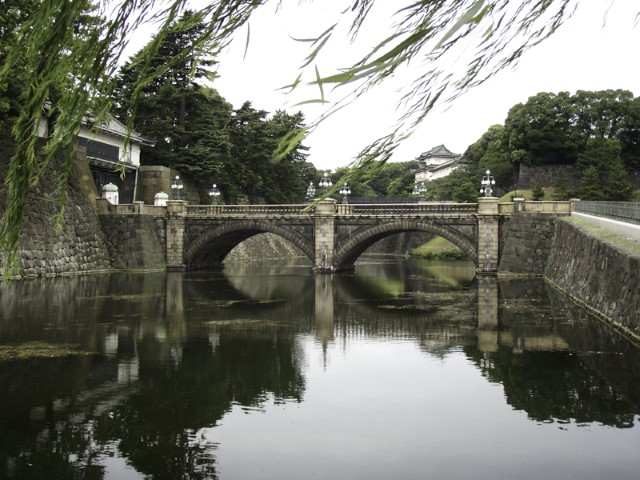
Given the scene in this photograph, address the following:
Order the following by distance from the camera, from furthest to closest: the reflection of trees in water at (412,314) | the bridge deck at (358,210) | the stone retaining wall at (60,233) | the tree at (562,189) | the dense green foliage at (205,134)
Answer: the tree at (562,189)
the dense green foliage at (205,134)
the bridge deck at (358,210)
the stone retaining wall at (60,233)
the reflection of trees in water at (412,314)

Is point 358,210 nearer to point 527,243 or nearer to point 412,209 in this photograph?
point 412,209

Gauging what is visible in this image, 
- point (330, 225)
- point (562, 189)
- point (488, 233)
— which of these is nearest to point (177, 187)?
point (330, 225)

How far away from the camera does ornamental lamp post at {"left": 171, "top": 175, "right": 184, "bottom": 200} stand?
50812mm

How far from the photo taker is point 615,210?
29281 mm

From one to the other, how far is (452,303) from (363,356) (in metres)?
12.1

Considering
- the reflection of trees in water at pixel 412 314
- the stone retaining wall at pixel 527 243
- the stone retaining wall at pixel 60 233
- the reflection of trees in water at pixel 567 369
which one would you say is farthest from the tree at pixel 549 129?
the reflection of trees in water at pixel 567 369

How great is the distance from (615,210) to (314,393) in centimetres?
1981

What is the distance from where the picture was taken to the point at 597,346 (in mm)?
18328

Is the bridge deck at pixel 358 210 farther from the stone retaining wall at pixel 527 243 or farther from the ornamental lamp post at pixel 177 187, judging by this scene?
the stone retaining wall at pixel 527 243

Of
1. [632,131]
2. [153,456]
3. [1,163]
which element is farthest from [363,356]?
[632,131]

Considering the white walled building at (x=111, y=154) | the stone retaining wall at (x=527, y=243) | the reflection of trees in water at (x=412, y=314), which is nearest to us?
the reflection of trees in water at (x=412, y=314)

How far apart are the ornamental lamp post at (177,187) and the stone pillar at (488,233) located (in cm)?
2131

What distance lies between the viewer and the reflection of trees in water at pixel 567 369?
1300 centimetres

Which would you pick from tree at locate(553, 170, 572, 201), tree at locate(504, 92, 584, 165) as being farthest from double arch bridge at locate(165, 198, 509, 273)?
tree at locate(504, 92, 584, 165)
